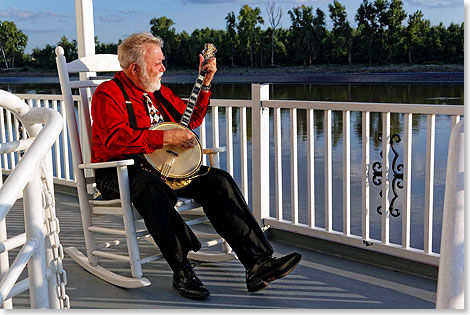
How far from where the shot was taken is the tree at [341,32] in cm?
3472

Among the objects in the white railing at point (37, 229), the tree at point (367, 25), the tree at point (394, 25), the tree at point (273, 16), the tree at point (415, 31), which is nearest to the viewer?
A: the white railing at point (37, 229)

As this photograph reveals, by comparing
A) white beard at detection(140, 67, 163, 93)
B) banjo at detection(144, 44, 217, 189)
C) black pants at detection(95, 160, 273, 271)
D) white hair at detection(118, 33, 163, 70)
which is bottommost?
black pants at detection(95, 160, 273, 271)

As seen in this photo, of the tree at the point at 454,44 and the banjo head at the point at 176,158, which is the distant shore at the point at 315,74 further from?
the banjo head at the point at 176,158

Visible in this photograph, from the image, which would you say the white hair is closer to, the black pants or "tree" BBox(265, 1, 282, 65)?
the black pants

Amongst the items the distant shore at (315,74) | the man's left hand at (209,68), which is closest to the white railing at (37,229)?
the man's left hand at (209,68)

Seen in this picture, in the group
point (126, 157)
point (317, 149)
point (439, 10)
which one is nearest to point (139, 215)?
point (126, 157)

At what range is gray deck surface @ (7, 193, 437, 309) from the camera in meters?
2.52

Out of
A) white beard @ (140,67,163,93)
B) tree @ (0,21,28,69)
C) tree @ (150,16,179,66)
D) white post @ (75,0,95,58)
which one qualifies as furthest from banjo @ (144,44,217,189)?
tree @ (0,21,28,69)

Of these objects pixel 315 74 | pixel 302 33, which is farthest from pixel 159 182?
pixel 302 33

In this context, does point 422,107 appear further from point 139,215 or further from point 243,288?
point 139,215

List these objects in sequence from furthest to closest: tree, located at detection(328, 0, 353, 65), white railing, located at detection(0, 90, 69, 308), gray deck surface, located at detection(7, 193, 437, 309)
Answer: tree, located at detection(328, 0, 353, 65), gray deck surface, located at detection(7, 193, 437, 309), white railing, located at detection(0, 90, 69, 308)

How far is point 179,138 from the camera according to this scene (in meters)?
2.80

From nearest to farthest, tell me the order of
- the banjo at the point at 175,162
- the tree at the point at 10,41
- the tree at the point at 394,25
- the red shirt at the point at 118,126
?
1. the red shirt at the point at 118,126
2. the banjo at the point at 175,162
3. the tree at the point at 10,41
4. the tree at the point at 394,25

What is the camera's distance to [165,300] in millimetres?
2580
